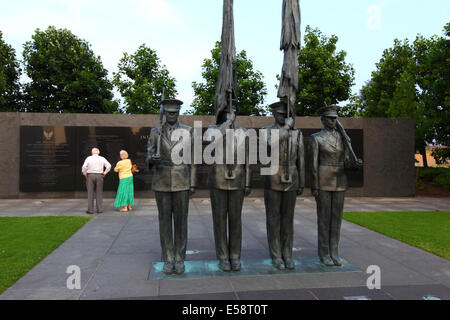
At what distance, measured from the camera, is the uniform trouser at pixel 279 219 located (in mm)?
4762

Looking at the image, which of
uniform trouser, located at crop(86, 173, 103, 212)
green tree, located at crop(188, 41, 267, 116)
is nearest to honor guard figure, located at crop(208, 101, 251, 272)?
uniform trouser, located at crop(86, 173, 103, 212)

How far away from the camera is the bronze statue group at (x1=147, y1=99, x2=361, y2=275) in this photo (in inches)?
180

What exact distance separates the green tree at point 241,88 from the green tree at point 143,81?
92.1 inches

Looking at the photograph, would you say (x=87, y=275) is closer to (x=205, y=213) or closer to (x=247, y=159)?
(x=247, y=159)

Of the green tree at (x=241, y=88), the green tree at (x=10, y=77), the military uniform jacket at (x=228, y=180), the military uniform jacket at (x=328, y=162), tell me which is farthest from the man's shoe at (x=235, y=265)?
the green tree at (x=10, y=77)

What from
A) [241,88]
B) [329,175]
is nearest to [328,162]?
[329,175]

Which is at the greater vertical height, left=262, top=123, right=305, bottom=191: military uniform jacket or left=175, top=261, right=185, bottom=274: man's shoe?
left=262, top=123, right=305, bottom=191: military uniform jacket

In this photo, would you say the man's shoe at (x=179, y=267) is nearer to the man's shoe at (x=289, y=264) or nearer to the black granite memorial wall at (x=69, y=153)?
the man's shoe at (x=289, y=264)

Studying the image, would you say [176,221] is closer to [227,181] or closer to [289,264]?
[227,181]

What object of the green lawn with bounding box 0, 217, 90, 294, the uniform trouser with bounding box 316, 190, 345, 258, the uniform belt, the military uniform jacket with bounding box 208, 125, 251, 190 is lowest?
the green lawn with bounding box 0, 217, 90, 294

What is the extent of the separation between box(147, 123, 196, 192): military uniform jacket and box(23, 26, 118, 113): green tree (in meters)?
24.8

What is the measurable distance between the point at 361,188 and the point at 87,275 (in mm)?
11752

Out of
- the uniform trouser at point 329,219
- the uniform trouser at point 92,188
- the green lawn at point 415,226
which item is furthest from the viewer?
the uniform trouser at point 92,188

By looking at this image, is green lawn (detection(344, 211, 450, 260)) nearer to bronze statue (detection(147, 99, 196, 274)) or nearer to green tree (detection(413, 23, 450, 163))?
bronze statue (detection(147, 99, 196, 274))
